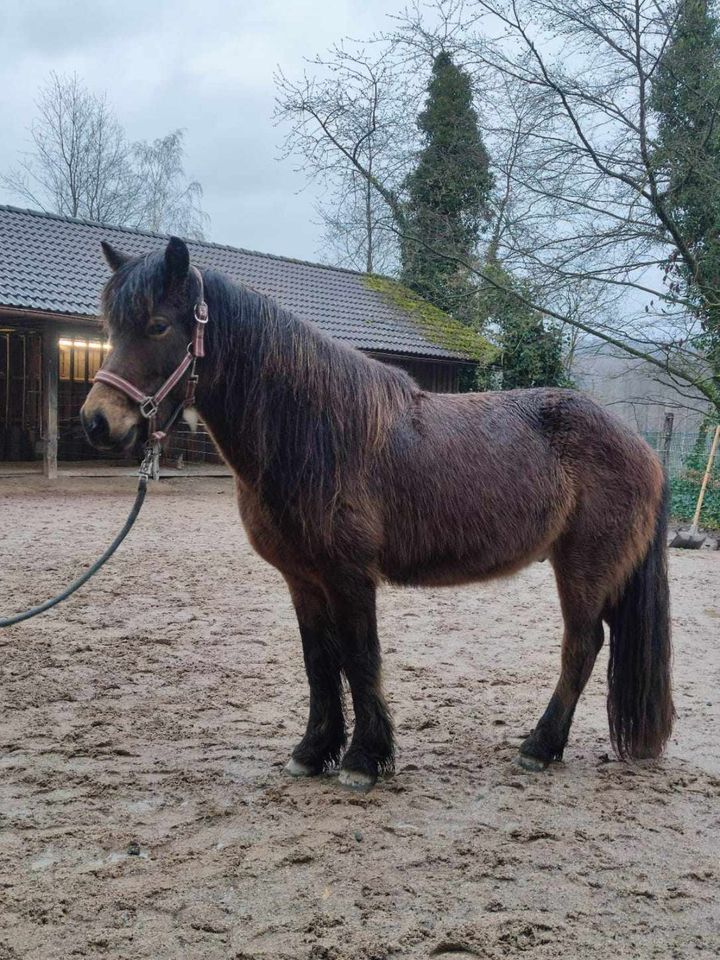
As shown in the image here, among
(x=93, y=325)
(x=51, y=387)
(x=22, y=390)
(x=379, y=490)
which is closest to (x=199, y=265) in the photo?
(x=93, y=325)

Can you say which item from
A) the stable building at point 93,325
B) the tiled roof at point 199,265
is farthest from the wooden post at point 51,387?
the tiled roof at point 199,265

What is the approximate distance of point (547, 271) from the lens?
998cm

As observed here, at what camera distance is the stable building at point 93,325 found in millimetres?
12752

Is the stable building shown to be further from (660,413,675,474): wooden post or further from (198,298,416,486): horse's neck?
(198,298,416,486): horse's neck

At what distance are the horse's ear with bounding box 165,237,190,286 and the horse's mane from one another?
16 centimetres

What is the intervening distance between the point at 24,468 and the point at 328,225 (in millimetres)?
16978

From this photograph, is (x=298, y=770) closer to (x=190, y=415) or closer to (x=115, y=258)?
(x=190, y=415)

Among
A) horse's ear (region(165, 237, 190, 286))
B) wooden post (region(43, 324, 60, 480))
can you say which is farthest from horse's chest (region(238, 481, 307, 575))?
wooden post (region(43, 324, 60, 480))

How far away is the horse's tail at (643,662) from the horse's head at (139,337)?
80.5 inches

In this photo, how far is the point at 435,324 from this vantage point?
Answer: 1708 centimetres

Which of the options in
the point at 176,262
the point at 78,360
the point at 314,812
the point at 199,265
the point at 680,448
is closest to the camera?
the point at 176,262

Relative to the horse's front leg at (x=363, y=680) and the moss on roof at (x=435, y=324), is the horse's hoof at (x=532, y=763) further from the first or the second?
the moss on roof at (x=435, y=324)

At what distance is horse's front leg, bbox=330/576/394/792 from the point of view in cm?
260

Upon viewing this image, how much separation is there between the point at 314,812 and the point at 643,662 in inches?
57.7
